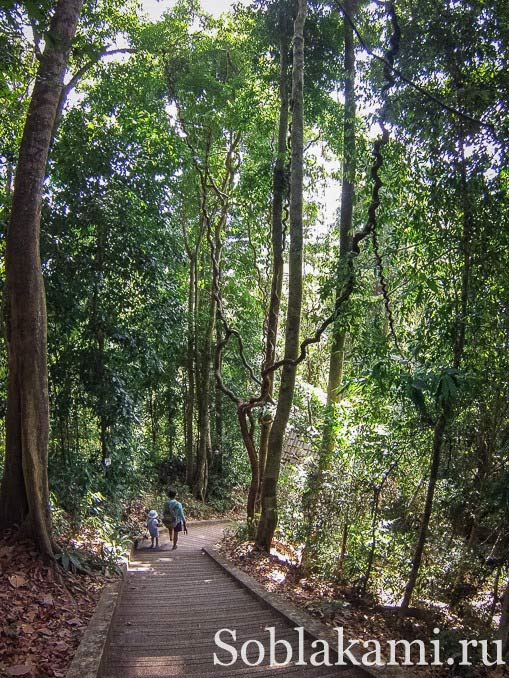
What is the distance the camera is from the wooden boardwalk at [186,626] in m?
3.88

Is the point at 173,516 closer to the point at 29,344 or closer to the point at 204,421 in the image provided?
the point at 29,344

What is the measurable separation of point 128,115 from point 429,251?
7451 millimetres

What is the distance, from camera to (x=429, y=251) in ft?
17.8

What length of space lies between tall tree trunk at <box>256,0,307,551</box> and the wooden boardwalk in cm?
136

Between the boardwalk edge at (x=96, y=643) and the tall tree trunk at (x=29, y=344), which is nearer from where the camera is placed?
the boardwalk edge at (x=96, y=643)

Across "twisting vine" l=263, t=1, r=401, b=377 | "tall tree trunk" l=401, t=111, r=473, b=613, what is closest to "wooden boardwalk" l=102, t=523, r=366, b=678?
"tall tree trunk" l=401, t=111, r=473, b=613

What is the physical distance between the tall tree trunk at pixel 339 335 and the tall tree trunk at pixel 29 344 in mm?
3648

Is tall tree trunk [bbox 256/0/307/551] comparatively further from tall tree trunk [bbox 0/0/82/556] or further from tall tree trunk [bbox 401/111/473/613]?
tall tree trunk [bbox 0/0/82/556]

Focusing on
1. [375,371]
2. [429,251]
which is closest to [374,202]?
[429,251]

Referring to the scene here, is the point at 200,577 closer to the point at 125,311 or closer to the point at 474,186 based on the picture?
the point at 125,311

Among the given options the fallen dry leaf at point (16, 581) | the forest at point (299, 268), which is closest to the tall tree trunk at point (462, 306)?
the forest at point (299, 268)

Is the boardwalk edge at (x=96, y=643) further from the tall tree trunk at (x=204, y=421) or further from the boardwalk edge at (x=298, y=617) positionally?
the tall tree trunk at (x=204, y=421)

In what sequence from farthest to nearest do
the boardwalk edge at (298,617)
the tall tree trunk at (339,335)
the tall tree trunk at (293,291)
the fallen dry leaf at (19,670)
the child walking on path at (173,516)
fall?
the child walking on path at (173,516) → the tall tree trunk at (293,291) → the tall tree trunk at (339,335) → the boardwalk edge at (298,617) → the fallen dry leaf at (19,670)

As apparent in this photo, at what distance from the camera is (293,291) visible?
8.46m
